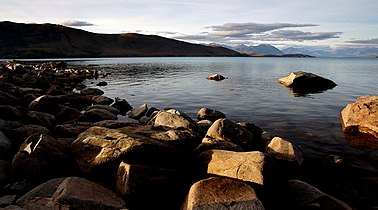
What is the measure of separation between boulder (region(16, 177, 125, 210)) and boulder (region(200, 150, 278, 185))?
8.39 feet

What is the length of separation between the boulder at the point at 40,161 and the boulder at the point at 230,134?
16.6ft

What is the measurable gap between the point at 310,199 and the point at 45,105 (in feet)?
44.5

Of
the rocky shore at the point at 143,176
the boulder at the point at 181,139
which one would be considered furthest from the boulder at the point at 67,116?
the boulder at the point at 181,139

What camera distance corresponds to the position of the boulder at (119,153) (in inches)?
293

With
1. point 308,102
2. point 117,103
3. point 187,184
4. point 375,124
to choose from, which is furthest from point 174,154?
point 308,102

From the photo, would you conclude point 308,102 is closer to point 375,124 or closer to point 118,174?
point 375,124

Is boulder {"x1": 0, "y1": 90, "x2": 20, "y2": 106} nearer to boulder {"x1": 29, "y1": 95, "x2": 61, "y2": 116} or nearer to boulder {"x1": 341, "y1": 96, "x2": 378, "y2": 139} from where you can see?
boulder {"x1": 29, "y1": 95, "x2": 61, "y2": 116}

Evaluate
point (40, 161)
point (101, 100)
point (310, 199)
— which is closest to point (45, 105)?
point (101, 100)

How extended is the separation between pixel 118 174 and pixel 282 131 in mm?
10565

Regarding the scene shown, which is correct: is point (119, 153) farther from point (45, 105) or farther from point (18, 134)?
point (45, 105)

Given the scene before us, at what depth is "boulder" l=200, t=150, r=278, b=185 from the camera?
273 inches

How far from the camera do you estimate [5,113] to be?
12422mm

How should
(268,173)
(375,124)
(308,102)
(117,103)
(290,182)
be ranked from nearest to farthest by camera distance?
(268,173)
(290,182)
(375,124)
(117,103)
(308,102)

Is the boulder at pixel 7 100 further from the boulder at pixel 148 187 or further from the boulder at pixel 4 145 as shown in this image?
the boulder at pixel 148 187
